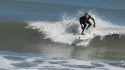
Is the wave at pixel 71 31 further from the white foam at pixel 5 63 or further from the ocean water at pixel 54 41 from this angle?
the white foam at pixel 5 63

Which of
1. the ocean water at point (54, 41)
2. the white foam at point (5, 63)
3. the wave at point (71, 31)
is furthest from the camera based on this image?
the wave at point (71, 31)

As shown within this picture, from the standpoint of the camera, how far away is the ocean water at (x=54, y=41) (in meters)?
16.1

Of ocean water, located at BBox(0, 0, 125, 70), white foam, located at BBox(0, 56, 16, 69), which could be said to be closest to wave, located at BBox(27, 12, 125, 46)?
ocean water, located at BBox(0, 0, 125, 70)

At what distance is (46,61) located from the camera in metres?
16.3

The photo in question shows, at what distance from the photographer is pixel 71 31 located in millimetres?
22000

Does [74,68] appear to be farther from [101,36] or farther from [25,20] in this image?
[25,20]

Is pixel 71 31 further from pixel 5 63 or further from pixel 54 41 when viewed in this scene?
pixel 5 63

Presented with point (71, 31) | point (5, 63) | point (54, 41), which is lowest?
point (5, 63)

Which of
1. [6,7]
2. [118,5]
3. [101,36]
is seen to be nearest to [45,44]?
[101,36]

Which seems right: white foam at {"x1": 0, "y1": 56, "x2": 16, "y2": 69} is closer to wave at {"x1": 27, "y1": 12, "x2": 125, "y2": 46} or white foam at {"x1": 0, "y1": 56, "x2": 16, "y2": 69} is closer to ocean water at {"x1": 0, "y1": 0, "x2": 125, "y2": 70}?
ocean water at {"x1": 0, "y1": 0, "x2": 125, "y2": 70}

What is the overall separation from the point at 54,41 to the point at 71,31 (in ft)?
4.39

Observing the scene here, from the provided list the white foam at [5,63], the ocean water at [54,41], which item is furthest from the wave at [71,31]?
the white foam at [5,63]

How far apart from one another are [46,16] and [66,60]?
1194cm

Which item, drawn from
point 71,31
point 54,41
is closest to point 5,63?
point 54,41
